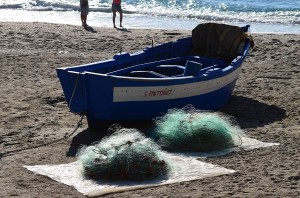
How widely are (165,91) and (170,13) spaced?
21173 millimetres

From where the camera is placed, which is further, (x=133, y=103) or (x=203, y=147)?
(x=133, y=103)

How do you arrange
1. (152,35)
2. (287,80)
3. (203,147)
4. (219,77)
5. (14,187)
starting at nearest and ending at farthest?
(14,187) < (203,147) < (219,77) < (287,80) < (152,35)

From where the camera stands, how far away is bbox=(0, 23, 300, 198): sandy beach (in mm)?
7336

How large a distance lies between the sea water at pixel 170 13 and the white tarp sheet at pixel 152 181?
1573 cm

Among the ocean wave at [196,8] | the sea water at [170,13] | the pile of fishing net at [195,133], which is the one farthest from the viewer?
the ocean wave at [196,8]

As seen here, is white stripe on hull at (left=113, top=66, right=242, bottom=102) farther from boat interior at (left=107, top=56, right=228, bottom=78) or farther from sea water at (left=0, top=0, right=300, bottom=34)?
sea water at (left=0, top=0, right=300, bottom=34)

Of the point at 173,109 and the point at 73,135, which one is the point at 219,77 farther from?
the point at 73,135

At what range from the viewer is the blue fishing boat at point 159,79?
905 centimetres

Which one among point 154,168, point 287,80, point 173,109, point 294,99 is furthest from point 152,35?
point 154,168

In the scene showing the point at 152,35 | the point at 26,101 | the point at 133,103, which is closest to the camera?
the point at 133,103

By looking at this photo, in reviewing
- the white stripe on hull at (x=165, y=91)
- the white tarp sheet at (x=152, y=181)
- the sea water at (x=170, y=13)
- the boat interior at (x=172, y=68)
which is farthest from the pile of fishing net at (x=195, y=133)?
the sea water at (x=170, y=13)

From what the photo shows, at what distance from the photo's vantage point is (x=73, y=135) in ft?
30.7

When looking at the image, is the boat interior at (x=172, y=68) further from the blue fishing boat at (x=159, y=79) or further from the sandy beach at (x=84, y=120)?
the sandy beach at (x=84, y=120)

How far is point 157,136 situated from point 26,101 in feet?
9.71
